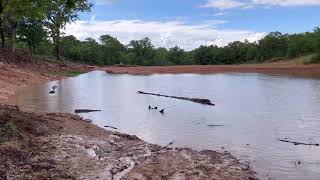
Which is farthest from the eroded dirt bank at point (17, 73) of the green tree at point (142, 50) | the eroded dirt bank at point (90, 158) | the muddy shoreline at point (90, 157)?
the green tree at point (142, 50)

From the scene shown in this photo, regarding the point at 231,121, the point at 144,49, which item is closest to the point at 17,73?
the point at 231,121

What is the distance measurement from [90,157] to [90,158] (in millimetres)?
Answer: 111

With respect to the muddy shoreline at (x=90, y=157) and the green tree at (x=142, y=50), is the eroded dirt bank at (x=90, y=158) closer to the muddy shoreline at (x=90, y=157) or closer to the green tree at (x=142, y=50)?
the muddy shoreline at (x=90, y=157)

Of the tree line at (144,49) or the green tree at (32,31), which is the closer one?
the green tree at (32,31)

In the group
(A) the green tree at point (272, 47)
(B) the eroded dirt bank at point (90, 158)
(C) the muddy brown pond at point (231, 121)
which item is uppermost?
(A) the green tree at point (272, 47)

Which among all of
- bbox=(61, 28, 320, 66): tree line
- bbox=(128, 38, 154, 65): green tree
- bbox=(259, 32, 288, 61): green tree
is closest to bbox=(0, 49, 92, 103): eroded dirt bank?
bbox=(61, 28, 320, 66): tree line

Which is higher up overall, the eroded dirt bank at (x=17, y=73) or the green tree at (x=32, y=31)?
the green tree at (x=32, y=31)

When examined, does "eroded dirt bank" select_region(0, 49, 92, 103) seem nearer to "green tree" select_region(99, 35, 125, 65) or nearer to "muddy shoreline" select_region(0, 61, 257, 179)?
"muddy shoreline" select_region(0, 61, 257, 179)

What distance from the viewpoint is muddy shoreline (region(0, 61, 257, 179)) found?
9.55m

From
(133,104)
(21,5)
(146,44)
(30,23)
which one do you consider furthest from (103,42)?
(21,5)

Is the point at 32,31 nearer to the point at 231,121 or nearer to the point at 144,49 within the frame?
the point at 231,121

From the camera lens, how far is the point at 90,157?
11.0 meters

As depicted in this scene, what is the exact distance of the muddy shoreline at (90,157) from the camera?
9.55m

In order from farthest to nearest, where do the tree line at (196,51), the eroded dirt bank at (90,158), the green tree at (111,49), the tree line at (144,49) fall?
the green tree at (111,49) < the tree line at (196,51) < the tree line at (144,49) < the eroded dirt bank at (90,158)
